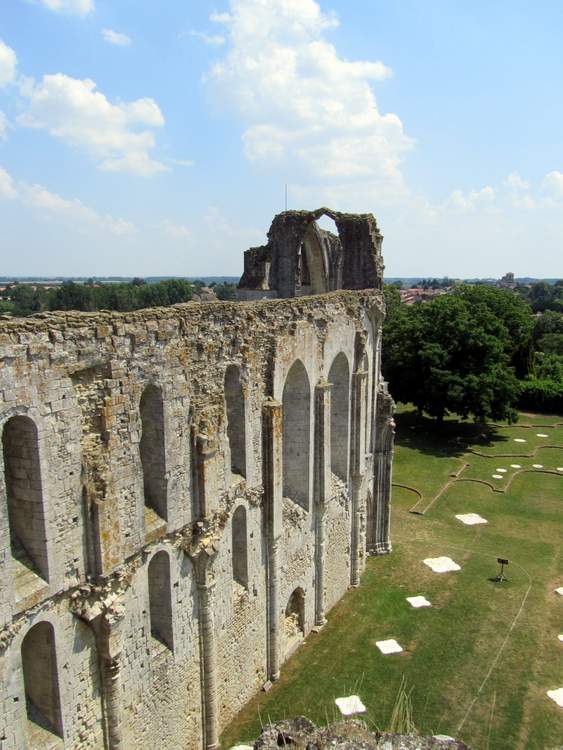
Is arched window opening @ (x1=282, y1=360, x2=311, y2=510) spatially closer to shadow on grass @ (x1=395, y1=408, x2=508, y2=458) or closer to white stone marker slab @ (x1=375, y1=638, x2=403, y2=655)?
white stone marker slab @ (x1=375, y1=638, x2=403, y2=655)

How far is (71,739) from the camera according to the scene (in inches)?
366

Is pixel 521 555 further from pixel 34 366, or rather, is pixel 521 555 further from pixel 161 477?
pixel 34 366

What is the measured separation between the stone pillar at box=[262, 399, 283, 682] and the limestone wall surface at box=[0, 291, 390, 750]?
0.13 ft

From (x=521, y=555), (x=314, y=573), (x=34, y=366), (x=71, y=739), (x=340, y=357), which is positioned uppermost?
(x=34, y=366)

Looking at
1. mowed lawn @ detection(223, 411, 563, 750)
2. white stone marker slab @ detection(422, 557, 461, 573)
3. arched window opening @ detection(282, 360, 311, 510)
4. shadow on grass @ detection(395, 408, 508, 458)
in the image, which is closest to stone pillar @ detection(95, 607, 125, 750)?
mowed lawn @ detection(223, 411, 563, 750)

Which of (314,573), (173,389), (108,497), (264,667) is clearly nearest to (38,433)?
(108,497)

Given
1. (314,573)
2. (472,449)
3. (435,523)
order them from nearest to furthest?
(314,573) < (435,523) < (472,449)

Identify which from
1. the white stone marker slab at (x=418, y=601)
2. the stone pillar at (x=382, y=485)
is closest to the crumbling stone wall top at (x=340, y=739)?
the white stone marker slab at (x=418, y=601)

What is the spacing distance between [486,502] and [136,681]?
19.8m

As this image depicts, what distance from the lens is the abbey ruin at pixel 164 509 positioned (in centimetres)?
863

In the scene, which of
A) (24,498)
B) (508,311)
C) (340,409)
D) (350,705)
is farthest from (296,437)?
(508,311)

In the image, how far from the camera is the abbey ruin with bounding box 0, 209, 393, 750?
8633 millimetres

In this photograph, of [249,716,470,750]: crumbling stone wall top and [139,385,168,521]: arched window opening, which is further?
[139,385,168,521]: arched window opening

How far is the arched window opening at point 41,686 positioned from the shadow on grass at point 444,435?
87.6 feet
